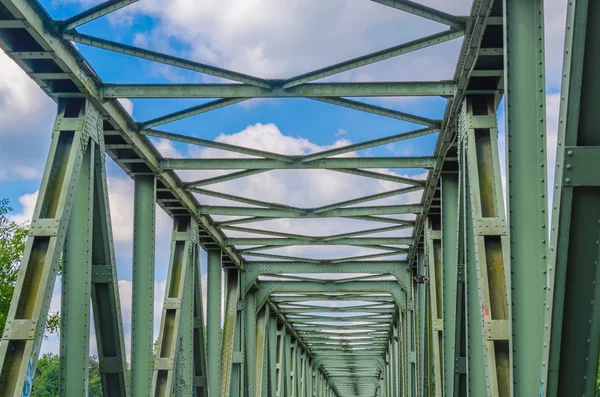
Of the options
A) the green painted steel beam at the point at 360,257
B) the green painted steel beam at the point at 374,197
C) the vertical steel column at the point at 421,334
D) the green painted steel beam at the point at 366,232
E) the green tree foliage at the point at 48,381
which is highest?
the green tree foliage at the point at 48,381

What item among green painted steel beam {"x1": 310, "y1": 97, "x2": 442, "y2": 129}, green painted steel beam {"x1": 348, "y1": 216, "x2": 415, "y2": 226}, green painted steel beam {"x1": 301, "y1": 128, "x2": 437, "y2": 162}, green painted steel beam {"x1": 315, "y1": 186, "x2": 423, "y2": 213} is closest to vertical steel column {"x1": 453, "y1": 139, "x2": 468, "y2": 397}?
green painted steel beam {"x1": 310, "y1": 97, "x2": 442, "y2": 129}

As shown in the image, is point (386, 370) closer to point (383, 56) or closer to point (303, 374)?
point (303, 374)

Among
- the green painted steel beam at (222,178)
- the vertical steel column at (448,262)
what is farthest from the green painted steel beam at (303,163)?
the vertical steel column at (448,262)

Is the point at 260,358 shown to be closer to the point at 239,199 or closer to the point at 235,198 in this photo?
the point at 239,199

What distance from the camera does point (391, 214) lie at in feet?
64.7

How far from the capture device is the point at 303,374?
5162 cm

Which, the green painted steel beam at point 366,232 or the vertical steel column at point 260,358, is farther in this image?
the vertical steel column at point 260,358

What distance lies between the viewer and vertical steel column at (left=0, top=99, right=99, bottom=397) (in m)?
9.80

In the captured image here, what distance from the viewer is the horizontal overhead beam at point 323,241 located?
22.8m

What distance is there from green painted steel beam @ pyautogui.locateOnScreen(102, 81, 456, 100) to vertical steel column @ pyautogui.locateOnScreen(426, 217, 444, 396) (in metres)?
6.14

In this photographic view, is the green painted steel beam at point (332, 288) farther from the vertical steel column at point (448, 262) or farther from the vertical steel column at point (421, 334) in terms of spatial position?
the vertical steel column at point (448, 262)

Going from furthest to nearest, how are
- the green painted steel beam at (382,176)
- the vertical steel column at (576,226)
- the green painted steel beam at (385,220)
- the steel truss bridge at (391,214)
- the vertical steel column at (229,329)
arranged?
the vertical steel column at (229,329), the green painted steel beam at (385,220), the green painted steel beam at (382,176), the steel truss bridge at (391,214), the vertical steel column at (576,226)

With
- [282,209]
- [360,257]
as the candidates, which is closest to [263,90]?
[282,209]

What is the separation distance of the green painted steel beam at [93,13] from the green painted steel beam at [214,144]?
4161mm
